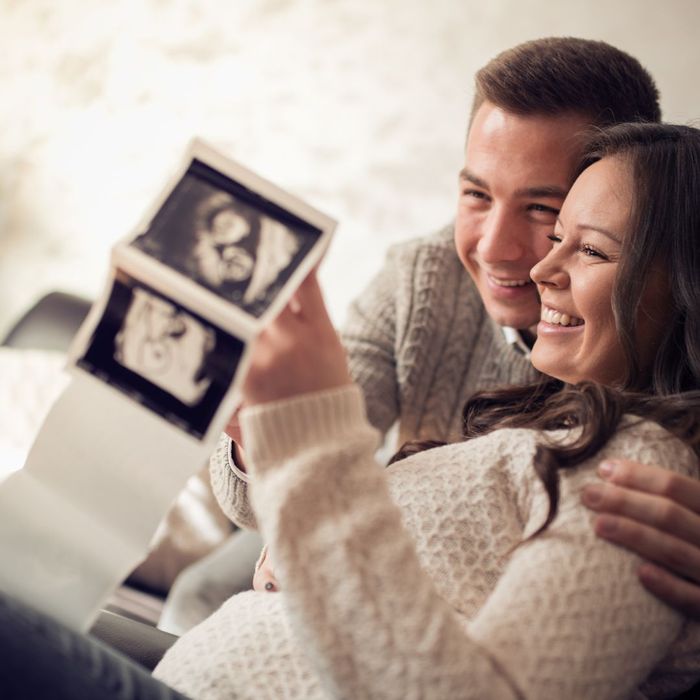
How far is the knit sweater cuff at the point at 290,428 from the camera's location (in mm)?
675

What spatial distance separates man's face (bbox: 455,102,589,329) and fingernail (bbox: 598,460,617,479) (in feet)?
2.00

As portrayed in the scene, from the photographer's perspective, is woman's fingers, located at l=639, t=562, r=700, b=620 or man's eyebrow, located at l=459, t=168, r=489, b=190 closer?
woman's fingers, located at l=639, t=562, r=700, b=620

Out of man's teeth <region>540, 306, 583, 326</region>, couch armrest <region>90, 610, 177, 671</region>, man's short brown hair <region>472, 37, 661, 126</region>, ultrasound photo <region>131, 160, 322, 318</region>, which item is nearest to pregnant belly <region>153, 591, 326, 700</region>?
couch armrest <region>90, 610, 177, 671</region>

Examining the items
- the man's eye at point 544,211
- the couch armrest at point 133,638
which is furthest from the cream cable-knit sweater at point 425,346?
the couch armrest at point 133,638

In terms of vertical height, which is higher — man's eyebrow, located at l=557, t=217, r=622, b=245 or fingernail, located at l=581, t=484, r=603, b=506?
man's eyebrow, located at l=557, t=217, r=622, b=245

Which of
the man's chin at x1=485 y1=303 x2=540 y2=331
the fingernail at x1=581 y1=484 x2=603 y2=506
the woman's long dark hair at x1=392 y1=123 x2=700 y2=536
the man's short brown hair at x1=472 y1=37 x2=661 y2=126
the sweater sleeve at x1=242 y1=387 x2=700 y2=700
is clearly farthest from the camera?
the man's chin at x1=485 y1=303 x2=540 y2=331

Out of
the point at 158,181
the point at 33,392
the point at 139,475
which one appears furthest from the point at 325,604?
the point at 158,181

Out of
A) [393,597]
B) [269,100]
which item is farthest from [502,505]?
[269,100]

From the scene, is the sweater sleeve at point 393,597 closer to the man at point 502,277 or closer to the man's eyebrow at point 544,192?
the man at point 502,277

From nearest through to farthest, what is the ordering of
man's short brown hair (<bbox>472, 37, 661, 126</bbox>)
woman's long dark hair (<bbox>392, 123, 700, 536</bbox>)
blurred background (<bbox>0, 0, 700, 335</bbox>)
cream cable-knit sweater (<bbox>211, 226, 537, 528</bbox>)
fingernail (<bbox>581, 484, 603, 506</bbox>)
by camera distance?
fingernail (<bbox>581, 484, 603, 506</bbox>) → woman's long dark hair (<bbox>392, 123, 700, 536</bbox>) → man's short brown hair (<bbox>472, 37, 661, 126</bbox>) → cream cable-knit sweater (<bbox>211, 226, 537, 528</bbox>) → blurred background (<bbox>0, 0, 700, 335</bbox>)

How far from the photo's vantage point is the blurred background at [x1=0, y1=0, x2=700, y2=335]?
190cm

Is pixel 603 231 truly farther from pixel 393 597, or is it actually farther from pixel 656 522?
pixel 393 597

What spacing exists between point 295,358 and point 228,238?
12 centimetres

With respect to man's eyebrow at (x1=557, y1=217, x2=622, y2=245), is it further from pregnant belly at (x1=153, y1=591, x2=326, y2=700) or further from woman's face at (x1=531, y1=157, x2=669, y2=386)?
pregnant belly at (x1=153, y1=591, x2=326, y2=700)
